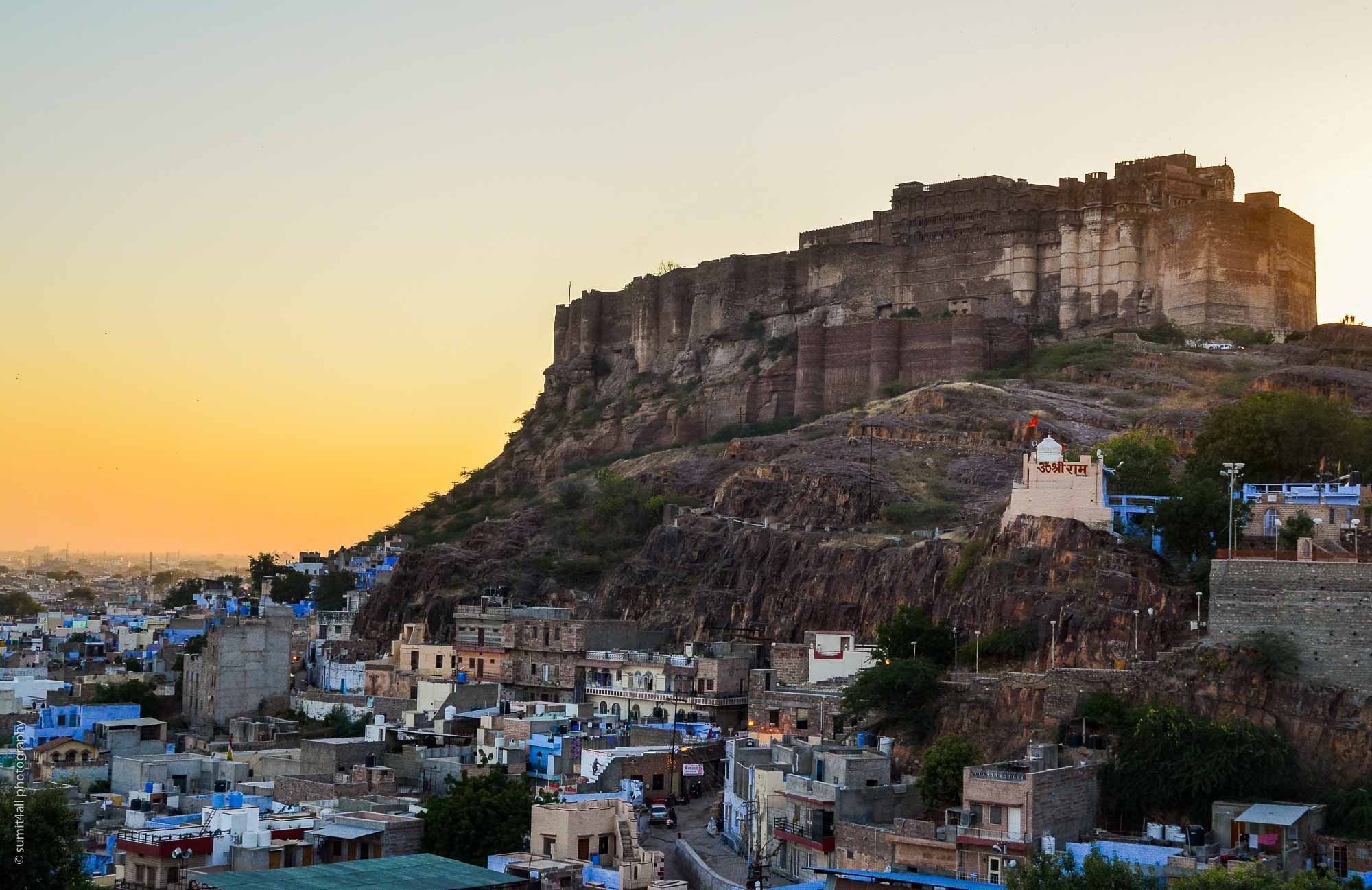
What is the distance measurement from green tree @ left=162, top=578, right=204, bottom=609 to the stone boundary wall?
63542mm

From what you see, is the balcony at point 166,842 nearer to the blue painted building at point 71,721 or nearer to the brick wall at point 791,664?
the blue painted building at point 71,721

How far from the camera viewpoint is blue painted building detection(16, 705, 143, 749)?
53.3 meters

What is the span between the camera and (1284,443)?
177ft

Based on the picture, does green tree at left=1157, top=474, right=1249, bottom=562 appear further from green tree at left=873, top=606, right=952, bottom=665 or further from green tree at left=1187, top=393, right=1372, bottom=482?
green tree at left=873, top=606, right=952, bottom=665

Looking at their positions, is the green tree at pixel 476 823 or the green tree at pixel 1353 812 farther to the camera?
the green tree at pixel 476 823

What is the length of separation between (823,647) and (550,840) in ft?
52.4

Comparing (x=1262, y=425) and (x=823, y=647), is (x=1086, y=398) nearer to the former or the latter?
(x=1262, y=425)

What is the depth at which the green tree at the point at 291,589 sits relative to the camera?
92500 mm

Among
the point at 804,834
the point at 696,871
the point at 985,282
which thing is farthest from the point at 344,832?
the point at 985,282

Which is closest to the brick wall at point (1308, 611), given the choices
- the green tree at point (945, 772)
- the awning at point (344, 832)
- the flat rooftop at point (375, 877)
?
the green tree at point (945, 772)

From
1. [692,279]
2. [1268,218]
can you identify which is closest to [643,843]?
[1268,218]

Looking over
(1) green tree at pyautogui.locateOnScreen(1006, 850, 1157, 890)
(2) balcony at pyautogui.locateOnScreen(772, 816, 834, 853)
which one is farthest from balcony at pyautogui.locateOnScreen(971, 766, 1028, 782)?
(1) green tree at pyautogui.locateOnScreen(1006, 850, 1157, 890)

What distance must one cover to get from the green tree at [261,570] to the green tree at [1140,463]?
5209cm

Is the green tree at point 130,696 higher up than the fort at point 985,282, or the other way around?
the fort at point 985,282
